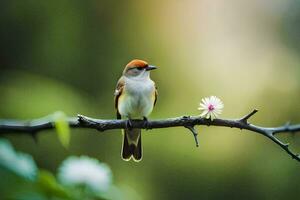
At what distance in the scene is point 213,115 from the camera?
1.82 meters

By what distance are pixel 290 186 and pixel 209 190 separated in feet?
3.11

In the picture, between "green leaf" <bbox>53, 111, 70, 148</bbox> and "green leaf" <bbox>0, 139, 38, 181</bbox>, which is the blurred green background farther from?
"green leaf" <bbox>0, 139, 38, 181</bbox>

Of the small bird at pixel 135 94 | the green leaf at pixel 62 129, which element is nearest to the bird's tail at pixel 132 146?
the small bird at pixel 135 94

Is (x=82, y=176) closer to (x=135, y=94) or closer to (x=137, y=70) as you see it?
(x=135, y=94)

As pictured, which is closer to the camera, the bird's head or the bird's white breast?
the bird's white breast

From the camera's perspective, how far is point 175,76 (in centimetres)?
848

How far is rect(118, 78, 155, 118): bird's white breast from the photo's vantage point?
3564mm

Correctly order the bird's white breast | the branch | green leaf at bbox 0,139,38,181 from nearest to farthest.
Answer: green leaf at bbox 0,139,38,181, the branch, the bird's white breast

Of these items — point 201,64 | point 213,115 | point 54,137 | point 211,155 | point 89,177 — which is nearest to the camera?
point 89,177

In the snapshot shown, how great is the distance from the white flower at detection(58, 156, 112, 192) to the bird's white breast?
217 cm

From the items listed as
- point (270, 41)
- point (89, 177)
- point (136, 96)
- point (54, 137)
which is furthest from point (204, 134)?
point (89, 177)

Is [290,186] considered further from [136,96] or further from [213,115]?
[213,115]

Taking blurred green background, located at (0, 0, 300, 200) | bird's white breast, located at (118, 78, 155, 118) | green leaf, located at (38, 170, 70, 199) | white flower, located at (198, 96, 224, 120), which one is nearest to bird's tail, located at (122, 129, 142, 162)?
bird's white breast, located at (118, 78, 155, 118)

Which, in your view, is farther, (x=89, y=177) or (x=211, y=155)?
(x=211, y=155)
